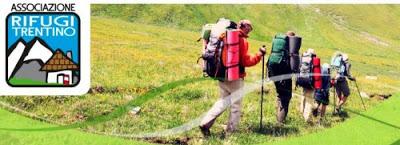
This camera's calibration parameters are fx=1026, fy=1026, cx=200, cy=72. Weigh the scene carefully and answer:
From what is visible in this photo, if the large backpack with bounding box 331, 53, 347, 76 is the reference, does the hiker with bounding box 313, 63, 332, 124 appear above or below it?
below

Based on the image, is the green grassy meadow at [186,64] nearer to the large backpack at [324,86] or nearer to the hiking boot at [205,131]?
the hiking boot at [205,131]

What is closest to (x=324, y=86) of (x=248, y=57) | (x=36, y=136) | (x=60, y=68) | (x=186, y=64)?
(x=248, y=57)

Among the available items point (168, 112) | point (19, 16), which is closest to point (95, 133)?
point (168, 112)

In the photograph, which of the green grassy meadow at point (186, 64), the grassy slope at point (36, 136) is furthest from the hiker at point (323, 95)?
the grassy slope at point (36, 136)

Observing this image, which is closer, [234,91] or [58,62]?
[58,62]

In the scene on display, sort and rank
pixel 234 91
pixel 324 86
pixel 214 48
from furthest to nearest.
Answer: pixel 324 86 → pixel 234 91 → pixel 214 48

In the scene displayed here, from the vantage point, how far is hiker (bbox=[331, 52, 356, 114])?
11.4 metres

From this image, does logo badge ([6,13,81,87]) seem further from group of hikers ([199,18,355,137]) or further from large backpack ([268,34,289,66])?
large backpack ([268,34,289,66])

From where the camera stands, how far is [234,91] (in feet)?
37.0

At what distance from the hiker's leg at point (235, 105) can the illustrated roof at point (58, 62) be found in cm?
173

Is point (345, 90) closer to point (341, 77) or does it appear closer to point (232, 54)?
point (341, 77)

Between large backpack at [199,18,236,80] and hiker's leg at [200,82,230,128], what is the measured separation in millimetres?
194

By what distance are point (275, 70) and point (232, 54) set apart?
0.55m

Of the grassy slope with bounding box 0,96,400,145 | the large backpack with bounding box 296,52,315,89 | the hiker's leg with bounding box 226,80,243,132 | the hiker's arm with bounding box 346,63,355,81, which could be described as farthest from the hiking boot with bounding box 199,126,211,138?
the hiker's arm with bounding box 346,63,355,81
